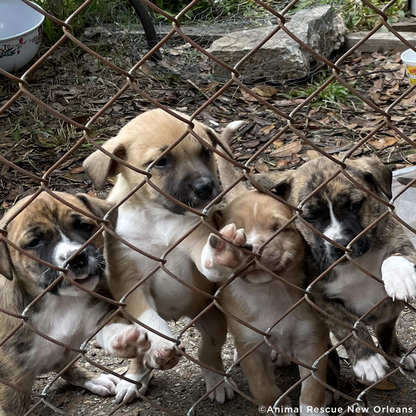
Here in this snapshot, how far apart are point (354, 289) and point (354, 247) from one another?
0.39 metres

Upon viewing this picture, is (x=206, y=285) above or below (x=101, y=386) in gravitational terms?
above

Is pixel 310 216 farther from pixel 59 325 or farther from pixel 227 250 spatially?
pixel 59 325

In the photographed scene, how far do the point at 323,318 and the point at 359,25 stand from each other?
6754 millimetres

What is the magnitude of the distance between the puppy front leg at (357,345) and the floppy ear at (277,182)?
1.81 feet

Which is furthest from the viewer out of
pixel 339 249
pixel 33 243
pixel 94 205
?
pixel 94 205

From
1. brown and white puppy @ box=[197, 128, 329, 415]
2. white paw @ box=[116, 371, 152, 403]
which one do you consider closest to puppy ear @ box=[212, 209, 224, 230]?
brown and white puppy @ box=[197, 128, 329, 415]

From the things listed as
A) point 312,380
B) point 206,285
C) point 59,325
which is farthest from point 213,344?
point 59,325

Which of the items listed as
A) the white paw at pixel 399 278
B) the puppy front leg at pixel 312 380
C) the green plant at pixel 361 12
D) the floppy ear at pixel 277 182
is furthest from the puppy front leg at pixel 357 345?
the green plant at pixel 361 12

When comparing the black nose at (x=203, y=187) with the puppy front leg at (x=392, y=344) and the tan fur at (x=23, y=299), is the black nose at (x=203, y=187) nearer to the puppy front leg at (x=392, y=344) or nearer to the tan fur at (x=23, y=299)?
the tan fur at (x=23, y=299)

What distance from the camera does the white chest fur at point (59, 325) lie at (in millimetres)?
3094

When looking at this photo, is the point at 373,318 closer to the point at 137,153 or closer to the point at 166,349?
the point at 166,349

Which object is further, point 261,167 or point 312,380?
point 261,167

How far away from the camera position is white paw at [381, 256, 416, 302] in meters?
2.64

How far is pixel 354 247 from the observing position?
288 cm
